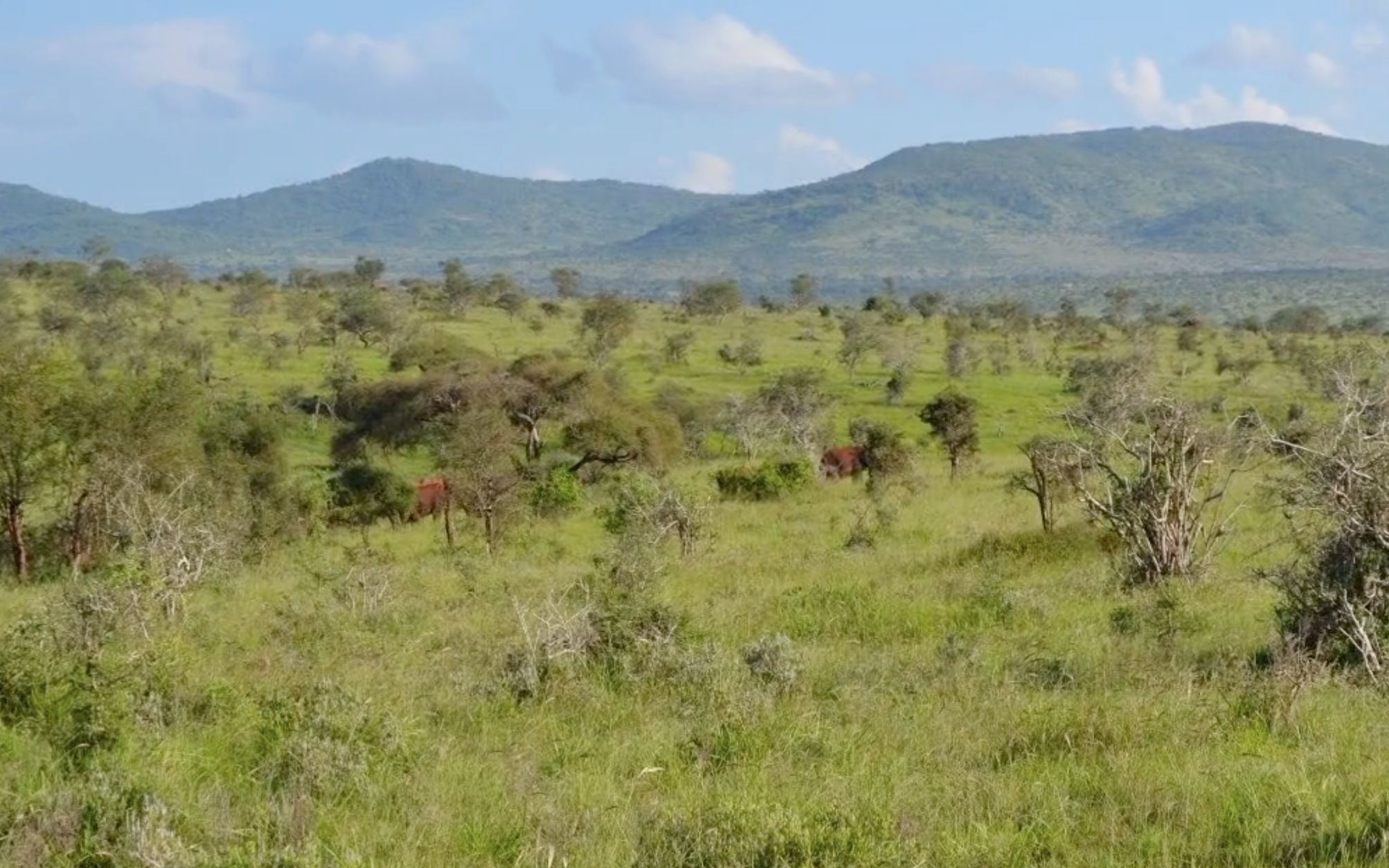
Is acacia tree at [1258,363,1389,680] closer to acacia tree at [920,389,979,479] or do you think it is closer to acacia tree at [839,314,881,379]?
acacia tree at [920,389,979,479]

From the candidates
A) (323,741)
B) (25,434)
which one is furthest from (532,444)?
(323,741)

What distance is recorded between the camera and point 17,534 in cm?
2203

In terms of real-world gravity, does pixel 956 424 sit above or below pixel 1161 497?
below

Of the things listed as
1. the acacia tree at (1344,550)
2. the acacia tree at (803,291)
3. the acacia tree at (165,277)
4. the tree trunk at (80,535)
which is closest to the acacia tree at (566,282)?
the acacia tree at (803,291)

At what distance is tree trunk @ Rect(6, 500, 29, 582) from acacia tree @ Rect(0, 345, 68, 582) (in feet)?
0.03

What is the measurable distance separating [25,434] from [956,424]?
2309 centimetres

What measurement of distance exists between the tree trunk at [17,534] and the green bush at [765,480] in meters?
14.7

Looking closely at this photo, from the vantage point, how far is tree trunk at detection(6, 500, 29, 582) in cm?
2180

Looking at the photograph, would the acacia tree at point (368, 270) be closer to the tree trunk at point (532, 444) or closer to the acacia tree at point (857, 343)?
the acacia tree at point (857, 343)

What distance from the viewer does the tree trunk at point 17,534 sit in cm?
2180

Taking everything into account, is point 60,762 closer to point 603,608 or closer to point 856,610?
point 603,608

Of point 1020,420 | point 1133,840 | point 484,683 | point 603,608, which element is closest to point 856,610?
point 603,608

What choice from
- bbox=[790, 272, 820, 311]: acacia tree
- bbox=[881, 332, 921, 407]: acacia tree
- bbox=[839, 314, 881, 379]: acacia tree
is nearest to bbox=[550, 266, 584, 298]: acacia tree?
bbox=[790, 272, 820, 311]: acacia tree

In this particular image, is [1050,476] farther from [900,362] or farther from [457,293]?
[457,293]
